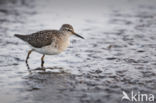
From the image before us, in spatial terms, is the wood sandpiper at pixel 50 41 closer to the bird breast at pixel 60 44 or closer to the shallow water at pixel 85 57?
the bird breast at pixel 60 44

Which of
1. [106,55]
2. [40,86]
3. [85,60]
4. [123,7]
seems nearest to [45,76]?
[40,86]

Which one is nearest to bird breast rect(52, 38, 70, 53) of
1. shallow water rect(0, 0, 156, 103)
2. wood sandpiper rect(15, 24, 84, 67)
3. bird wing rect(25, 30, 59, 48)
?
wood sandpiper rect(15, 24, 84, 67)

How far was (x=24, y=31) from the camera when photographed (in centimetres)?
1630

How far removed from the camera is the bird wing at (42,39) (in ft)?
37.9

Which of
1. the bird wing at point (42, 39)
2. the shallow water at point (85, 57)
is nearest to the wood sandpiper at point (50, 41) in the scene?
the bird wing at point (42, 39)

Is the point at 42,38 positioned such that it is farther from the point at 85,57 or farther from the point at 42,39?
the point at 85,57

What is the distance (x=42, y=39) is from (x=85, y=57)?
1738 mm

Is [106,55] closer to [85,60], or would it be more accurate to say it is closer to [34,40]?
[85,60]

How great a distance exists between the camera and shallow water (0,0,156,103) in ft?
28.8

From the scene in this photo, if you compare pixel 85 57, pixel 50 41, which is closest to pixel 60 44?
pixel 50 41

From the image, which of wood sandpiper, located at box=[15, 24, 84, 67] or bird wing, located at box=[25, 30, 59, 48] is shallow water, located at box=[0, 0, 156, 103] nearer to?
wood sandpiper, located at box=[15, 24, 84, 67]

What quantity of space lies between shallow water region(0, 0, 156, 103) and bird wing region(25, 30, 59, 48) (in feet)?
2.31

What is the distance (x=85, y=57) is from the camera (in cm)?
1216

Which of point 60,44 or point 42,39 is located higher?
point 42,39
